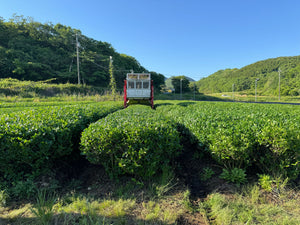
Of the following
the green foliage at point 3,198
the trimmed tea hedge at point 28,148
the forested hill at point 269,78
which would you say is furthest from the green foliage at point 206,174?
the forested hill at point 269,78

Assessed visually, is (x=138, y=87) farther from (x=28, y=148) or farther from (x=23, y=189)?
(x=23, y=189)

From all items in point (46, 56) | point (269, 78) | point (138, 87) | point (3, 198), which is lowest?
point (3, 198)

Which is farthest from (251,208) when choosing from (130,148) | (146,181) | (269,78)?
(269,78)

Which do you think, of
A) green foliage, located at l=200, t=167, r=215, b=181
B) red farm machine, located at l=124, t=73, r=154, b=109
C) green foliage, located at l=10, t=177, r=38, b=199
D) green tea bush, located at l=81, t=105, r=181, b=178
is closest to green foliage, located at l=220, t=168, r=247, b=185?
green foliage, located at l=200, t=167, r=215, b=181

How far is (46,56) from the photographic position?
4356 cm

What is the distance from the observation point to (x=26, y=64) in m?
35.2

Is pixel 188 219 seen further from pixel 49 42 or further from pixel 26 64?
A: pixel 49 42

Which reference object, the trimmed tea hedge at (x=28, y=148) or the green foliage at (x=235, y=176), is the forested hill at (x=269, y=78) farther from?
the trimmed tea hedge at (x=28, y=148)

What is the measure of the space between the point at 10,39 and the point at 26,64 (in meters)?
18.1

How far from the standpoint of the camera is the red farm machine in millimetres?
11742

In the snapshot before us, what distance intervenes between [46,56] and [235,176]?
55109 mm

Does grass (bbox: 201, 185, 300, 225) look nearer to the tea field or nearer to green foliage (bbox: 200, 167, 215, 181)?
the tea field

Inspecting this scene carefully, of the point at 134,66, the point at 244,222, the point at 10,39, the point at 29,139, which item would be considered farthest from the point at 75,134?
the point at 134,66

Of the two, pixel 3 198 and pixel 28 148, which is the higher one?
pixel 28 148
